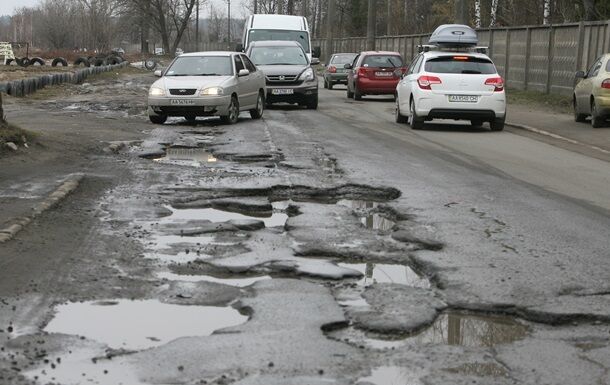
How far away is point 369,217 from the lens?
8.80m

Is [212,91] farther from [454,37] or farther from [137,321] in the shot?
[137,321]

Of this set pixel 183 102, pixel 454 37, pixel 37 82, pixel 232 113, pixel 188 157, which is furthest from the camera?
pixel 37 82

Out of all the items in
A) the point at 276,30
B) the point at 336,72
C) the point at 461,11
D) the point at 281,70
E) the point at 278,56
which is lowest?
the point at 336,72

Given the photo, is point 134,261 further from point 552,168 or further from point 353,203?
point 552,168

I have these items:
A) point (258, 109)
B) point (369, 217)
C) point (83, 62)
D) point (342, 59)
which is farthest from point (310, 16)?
point (369, 217)

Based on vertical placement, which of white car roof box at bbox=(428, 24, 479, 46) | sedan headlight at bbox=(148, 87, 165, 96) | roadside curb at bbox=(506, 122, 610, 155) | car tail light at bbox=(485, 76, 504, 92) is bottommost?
roadside curb at bbox=(506, 122, 610, 155)

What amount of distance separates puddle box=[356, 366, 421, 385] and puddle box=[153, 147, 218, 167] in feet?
26.8

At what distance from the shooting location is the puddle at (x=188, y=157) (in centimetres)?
1277

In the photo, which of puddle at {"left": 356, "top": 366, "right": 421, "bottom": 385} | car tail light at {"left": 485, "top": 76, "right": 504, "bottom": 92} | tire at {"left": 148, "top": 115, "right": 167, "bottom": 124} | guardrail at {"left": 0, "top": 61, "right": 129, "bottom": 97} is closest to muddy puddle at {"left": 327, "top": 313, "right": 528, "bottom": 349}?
puddle at {"left": 356, "top": 366, "right": 421, "bottom": 385}

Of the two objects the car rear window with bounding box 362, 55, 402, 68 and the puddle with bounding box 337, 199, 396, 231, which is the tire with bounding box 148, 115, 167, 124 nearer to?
the puddle with bounding box 337, 199, 396, 231

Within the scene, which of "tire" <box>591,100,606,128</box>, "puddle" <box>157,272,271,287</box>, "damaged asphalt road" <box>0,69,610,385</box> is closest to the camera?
"damaged asphalt road" <box>0,69,610,385</box>

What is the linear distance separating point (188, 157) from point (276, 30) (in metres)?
18.2

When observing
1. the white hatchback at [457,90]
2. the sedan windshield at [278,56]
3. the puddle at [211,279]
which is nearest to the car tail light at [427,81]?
the white hatchback at [457,90]

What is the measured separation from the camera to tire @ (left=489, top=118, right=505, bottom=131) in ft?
62.4
